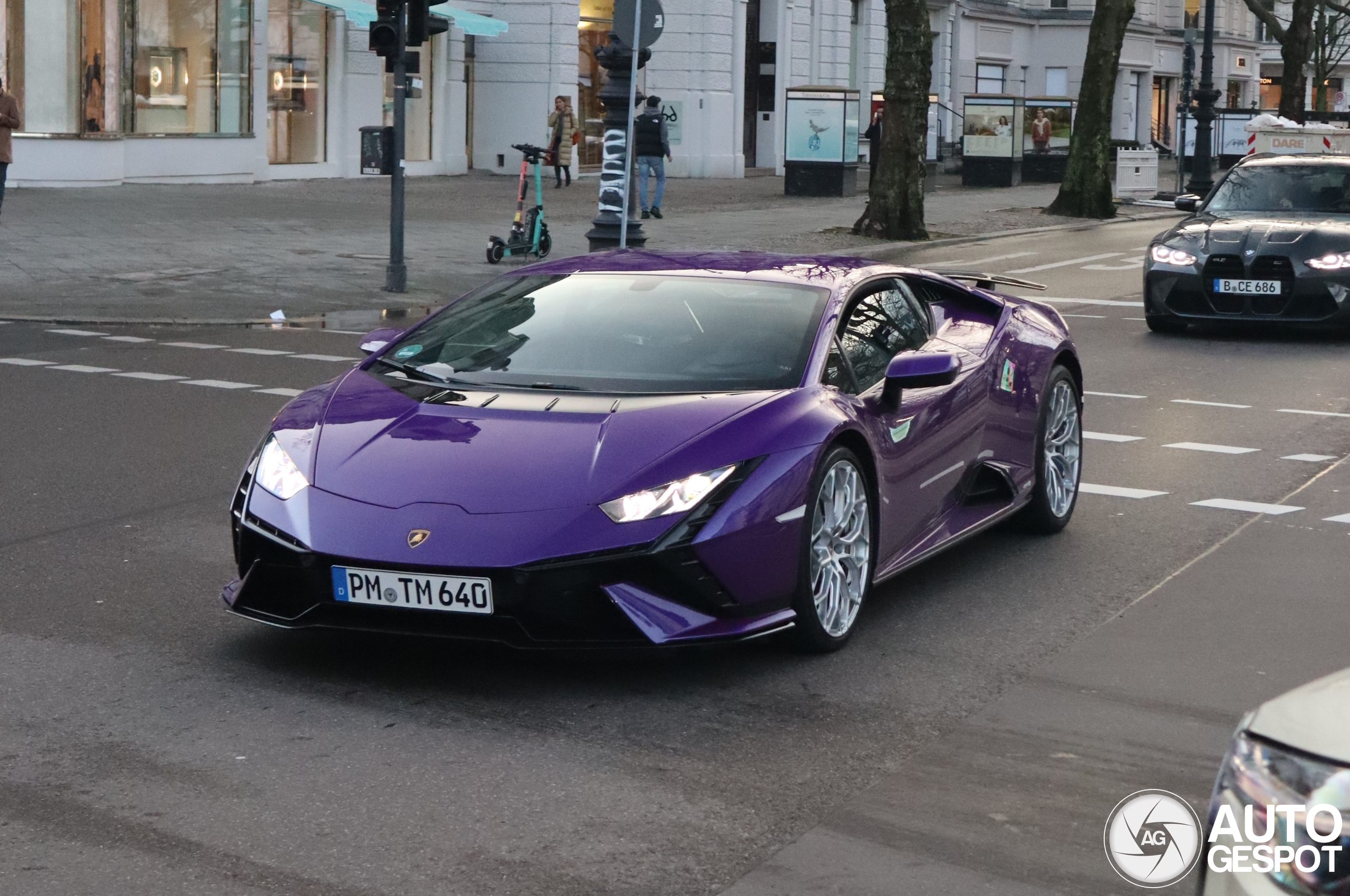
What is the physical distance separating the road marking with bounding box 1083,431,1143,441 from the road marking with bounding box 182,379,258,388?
5102 millimetres

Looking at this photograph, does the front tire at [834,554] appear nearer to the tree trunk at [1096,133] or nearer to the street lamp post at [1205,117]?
the tree trunk at [1096,133]

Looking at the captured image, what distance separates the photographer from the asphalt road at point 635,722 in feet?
13.8

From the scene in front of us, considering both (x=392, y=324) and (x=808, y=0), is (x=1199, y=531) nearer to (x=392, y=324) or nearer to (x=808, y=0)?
(x=392, y=324)

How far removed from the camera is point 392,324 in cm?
1623

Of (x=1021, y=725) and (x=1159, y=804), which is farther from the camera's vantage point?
(x=1021, y=725)

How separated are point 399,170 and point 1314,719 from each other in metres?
16.3

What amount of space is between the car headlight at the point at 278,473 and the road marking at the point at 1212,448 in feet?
19.1

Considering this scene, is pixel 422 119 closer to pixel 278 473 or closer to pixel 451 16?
pixel 451 16

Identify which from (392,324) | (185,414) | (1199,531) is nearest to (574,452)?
(1199,531)

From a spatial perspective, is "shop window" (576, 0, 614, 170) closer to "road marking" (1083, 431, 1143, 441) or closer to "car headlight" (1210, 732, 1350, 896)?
"road marking" (1083, 431, 1143, 441)

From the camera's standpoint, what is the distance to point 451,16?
37.9m

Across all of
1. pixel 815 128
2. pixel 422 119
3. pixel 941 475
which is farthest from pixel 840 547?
pixel 422 119

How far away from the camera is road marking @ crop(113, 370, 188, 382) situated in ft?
40.8

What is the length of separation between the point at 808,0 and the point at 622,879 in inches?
1903
